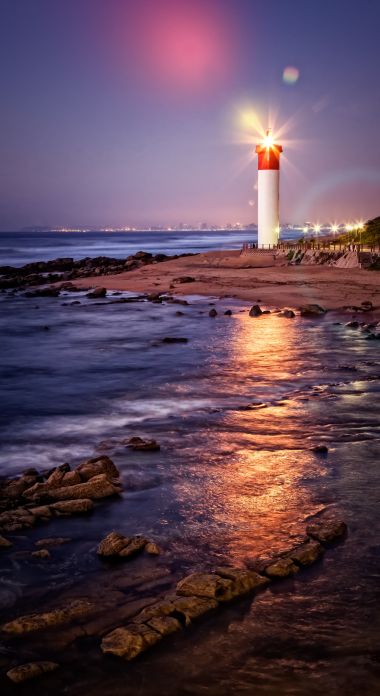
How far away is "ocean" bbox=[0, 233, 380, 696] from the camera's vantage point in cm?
525

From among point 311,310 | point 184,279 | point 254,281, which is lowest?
point 311,310

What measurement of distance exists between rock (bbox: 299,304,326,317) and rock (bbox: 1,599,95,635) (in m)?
A: 21.1

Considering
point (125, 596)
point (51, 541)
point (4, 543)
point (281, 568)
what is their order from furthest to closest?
point (51, 541) < point (4, 543) < point (281, 568) < point (125, 596)

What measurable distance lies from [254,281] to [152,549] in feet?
99.1

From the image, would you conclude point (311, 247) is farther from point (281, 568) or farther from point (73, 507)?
point (281, 568)

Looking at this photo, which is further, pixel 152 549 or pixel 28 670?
pixel 152 549

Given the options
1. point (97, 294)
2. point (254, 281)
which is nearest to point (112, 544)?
point (97, 294)

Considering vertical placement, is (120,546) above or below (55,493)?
below

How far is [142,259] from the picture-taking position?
54531 mm

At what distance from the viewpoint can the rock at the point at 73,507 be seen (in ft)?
26.3

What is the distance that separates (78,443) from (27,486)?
254cm

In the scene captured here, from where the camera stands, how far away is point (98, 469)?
29.6ft

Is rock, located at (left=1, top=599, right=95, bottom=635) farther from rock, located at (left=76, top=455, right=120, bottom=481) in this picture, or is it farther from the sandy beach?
the sandy beach

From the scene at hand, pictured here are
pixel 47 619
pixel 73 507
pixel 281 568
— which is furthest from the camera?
pixel 73 507
